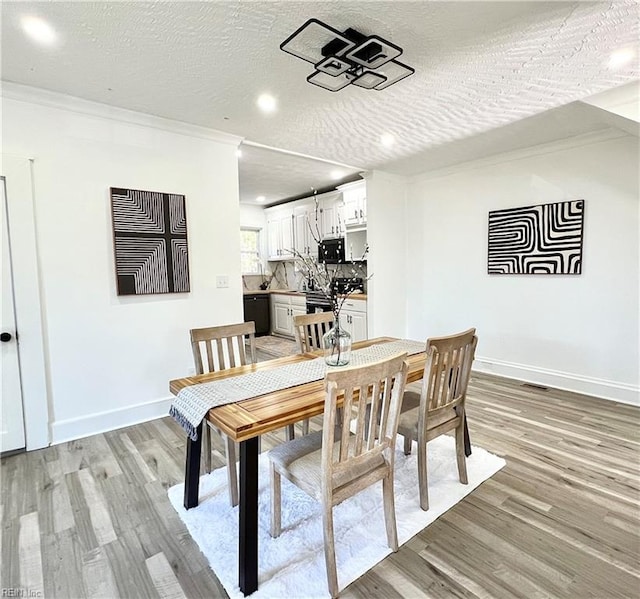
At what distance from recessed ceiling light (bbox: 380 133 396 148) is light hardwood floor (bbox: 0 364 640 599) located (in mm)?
2800

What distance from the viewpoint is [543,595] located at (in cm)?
150

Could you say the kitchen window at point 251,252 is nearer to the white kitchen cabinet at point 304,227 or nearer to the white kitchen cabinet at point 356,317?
the white kitchen cabinet at point 304,227

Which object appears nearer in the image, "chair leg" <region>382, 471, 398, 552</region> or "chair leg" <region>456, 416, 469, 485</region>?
"chair leg" <region>382, 471, 398, 552</region>

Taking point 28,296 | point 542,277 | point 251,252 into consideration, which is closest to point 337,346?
point 28,296

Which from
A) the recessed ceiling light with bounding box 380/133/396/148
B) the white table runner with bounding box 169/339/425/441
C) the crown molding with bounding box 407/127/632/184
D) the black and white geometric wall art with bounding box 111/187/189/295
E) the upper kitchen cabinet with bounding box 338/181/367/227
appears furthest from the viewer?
the upper kitchen cabinet with bounding box 338/181/367/227

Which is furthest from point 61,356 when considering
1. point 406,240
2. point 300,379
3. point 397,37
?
point 406,240

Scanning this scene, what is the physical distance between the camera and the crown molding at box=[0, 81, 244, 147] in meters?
2.57

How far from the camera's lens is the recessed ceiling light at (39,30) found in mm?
1874

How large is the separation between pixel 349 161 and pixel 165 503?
153 inches

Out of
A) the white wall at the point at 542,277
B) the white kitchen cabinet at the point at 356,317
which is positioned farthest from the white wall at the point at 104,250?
the white wall at the point at 542,277

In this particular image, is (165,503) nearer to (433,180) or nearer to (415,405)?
(415,405)

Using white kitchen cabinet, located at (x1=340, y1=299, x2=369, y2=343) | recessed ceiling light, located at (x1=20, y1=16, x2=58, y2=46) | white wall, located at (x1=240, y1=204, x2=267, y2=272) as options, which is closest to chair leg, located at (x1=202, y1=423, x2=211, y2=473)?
recessed ceiling light, located at (x1=20, y1=16, x2=58, y2=46)

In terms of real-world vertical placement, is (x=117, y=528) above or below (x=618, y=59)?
below

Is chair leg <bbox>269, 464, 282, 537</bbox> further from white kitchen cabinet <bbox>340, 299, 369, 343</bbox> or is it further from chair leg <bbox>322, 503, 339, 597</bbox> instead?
white kitchen cabinet <bbox>340, 299, 369, 343</bbox>
